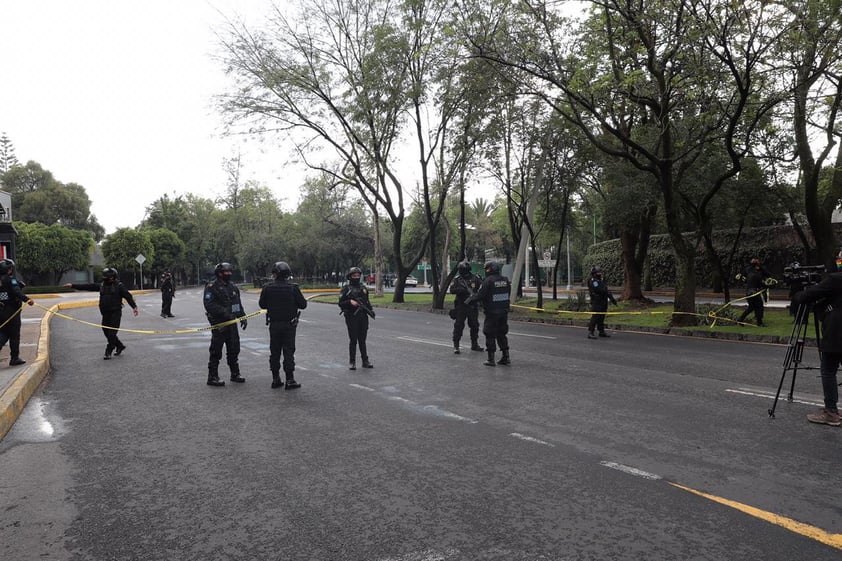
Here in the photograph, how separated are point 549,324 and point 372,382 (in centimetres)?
1224


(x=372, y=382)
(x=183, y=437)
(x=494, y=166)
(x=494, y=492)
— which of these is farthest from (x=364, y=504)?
(x=494, y=166)

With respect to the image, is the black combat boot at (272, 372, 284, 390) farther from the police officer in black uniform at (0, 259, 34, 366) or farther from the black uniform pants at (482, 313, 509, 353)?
the police officer in black uniform at (0, 259, 34, 366)

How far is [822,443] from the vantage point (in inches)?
214

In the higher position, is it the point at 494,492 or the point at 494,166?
the point at 494,166

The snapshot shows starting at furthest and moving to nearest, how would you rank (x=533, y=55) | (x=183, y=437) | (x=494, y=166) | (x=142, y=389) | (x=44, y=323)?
1. (x=494, y=166)
2. (x=44, y=323)
3. (x=533, y=55)
4. (x=142, y=389)
5. (x=183, y=437)

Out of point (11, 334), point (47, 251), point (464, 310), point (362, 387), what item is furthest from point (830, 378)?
point (47, 251)

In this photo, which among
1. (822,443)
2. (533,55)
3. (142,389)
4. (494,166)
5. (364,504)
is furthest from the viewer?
(494,166)

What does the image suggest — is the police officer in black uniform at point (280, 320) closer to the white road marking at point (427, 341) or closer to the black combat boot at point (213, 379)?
the black combat boot at point (213, 379)

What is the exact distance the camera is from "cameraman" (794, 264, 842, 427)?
233 inches

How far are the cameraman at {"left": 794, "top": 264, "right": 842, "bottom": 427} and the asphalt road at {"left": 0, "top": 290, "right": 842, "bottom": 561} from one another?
19 cm

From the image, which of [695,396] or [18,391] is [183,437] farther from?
[695,396]

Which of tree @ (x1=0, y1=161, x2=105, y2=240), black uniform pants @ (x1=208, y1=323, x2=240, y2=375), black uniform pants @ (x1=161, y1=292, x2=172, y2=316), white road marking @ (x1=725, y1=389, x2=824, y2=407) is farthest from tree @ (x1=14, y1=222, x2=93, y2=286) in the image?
white road marking @ (x1=725, y1=389, x2=824, y2=407)

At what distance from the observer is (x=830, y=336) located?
19.5 ft

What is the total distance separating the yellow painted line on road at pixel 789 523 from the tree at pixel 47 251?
6079 cm
